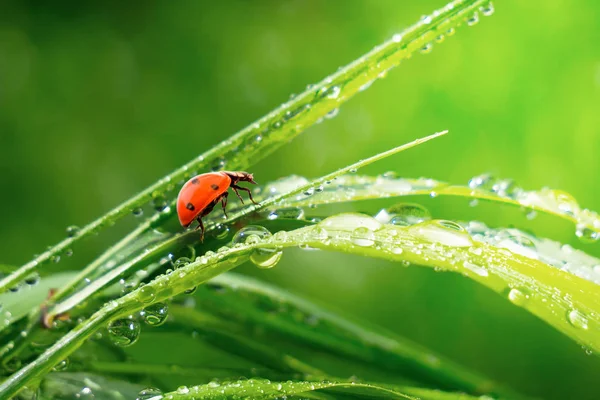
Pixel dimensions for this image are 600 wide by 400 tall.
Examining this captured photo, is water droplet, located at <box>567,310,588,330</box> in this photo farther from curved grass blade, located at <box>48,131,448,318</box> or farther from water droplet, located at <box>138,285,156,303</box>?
water droplet, located at <box>138,285,156,303</box>

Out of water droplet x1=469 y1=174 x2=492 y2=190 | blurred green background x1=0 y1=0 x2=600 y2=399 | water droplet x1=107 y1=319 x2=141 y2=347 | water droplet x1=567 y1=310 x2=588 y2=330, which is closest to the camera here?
water droplet x1=567 y1=310 x2=588 y2=330

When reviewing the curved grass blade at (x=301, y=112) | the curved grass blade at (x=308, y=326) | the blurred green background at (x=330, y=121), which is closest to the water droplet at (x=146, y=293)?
the curved grass blade at (x=301, y=112)

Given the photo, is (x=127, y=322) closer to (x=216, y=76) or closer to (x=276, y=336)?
(x=276, y=336)

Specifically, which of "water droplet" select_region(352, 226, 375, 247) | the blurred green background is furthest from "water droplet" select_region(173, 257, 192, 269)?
the blurred green background

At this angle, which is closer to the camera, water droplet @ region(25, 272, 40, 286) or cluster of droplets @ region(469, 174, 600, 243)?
cluster of droplets @ region(469, 174, 600, 243)

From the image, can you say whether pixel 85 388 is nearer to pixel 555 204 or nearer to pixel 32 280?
pixel 32 280

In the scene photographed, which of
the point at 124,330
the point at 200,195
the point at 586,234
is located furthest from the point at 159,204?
the point at 586,234
